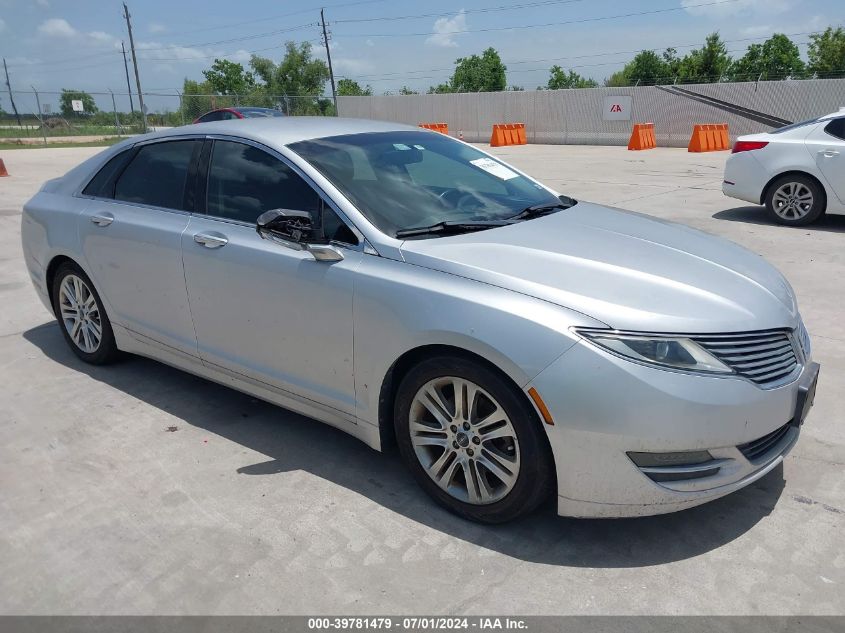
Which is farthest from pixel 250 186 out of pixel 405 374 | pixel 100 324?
pixel 100 324

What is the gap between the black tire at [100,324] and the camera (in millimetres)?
4539

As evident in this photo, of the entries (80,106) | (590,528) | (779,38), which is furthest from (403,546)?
(779,38)

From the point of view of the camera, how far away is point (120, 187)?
4.39m

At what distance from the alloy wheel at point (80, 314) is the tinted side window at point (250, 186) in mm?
1419

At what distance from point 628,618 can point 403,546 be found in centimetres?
91

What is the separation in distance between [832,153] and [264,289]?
7.85 metres

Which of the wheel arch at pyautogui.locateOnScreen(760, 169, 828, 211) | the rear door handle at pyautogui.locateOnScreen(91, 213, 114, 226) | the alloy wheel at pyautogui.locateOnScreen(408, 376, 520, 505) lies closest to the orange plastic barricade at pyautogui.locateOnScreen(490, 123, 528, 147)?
the wheel arch at pyautogui.locateOnScreen(760, 169, 828, 211)

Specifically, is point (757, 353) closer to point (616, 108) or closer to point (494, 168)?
point (494, 168)

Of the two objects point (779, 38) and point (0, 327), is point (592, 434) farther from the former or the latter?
point (779, 38)

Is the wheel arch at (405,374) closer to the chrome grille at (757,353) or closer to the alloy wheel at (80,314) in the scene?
the chrome grille at (757,353)

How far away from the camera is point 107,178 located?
4.50 m

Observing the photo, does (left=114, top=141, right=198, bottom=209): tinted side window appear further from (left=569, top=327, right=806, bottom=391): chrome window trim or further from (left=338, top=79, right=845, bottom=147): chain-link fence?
(left=338, top=79, right=845, bottom=147): chain-link fence

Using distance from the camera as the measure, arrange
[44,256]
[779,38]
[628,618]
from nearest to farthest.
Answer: [628,618] → [44,256] → [779,38]

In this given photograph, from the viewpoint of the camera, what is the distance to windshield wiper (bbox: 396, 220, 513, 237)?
3.16 m
